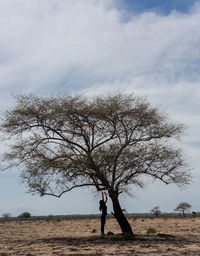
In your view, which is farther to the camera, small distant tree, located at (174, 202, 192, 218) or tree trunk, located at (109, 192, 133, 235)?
small distant tree, located at (174, 202, 192, 218)

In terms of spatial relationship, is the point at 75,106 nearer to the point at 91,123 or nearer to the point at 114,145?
the point at 91,123

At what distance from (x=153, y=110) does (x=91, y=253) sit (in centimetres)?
983

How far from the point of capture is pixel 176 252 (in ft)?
47.0

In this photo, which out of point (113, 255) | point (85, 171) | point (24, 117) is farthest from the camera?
point (24, 117)

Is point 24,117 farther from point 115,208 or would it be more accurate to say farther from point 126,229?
point 126,229

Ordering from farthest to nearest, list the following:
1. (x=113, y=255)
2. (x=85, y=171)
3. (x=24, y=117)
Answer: (x=24, y=117) → (x=85, y=171) → (x=113, y=255)

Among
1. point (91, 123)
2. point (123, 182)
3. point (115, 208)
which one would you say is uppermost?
point (91, 123)

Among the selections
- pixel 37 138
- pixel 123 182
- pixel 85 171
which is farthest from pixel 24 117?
pixel 123 182

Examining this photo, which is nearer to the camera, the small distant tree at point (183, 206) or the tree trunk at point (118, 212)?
the tree trunk at point (118, 212)

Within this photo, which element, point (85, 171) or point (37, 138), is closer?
point (85, 171)

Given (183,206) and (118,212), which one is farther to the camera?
(183,206)

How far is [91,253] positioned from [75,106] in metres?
8.54

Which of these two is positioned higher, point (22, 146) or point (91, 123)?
point (91, 123)

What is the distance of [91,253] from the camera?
47.0 feet
